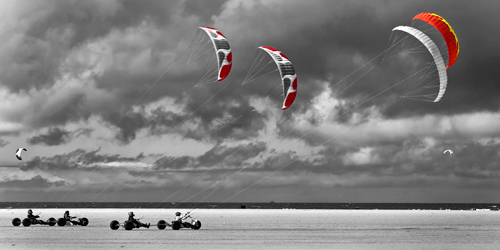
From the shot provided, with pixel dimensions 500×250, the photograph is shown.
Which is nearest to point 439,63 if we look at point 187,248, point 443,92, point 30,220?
point 443,92

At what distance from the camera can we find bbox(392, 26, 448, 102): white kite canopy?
94.1 ft

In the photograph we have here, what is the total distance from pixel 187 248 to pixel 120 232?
31.9 ft

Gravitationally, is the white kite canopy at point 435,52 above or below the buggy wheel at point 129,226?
above

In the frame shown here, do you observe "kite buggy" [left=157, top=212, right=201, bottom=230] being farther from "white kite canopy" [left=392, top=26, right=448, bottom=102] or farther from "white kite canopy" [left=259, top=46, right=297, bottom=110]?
"white kite canopy" [left=392, top=26, right=448, bottom=102]

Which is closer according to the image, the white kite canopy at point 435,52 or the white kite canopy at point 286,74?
the white kite canopy at point 435,52

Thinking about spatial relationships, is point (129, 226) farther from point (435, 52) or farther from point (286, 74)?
point (435, 52)

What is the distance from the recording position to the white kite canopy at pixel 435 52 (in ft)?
94.1

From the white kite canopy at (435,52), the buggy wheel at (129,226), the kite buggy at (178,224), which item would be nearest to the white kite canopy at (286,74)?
the white kite canopy at (435,52)

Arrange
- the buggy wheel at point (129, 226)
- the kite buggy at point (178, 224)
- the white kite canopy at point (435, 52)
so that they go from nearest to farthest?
the white kite canopy at point (435, 52) → the buggy wheel at point (129, 226) → the kite buggy at point (178, 224)

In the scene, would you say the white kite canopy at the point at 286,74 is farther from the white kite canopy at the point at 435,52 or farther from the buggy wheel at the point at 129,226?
the buggy wheel at the point at 129,226

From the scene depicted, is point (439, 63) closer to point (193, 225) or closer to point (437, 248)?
point (437, 248)

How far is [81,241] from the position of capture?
2711cm

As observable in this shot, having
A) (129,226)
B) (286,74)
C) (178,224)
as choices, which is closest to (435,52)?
(286,74)

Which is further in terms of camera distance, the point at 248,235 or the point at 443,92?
the point at 248,235
